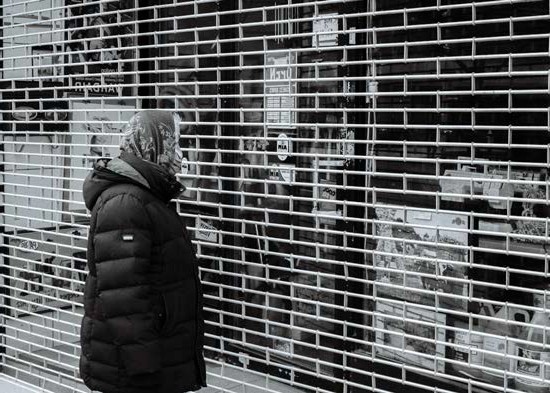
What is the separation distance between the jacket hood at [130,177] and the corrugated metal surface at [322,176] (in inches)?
39.7

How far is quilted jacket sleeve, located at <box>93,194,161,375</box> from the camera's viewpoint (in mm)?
3176

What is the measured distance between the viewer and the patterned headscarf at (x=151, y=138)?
3.43 m

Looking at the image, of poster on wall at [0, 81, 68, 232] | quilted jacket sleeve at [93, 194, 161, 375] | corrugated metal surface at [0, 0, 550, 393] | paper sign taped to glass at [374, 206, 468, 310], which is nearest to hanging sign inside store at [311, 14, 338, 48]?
corrugated metal surface at [0, 0, 550, 393]

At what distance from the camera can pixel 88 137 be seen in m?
5.61

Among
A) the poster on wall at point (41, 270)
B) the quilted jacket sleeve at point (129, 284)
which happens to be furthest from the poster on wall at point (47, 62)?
the quilted jacket sleeve at point (129, 284)

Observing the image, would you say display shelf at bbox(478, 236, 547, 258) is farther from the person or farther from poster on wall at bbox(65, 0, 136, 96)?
poster on wall at bbox(65, 0, 136, 96)

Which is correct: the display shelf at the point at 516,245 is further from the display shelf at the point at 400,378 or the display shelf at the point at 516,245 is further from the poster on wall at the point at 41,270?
the poster on wall at the point at 41,270

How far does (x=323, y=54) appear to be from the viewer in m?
4.71

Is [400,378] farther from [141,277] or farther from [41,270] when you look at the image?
[41,270]

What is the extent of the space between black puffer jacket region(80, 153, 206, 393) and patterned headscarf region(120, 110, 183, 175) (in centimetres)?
7

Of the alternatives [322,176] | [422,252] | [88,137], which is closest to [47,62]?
[88,137]

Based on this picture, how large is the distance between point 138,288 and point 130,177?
56cm

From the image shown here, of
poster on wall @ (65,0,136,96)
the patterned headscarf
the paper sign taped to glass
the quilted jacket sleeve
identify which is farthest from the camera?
poster on wall @ (65,0,136,96)

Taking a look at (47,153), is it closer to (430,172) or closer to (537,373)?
(430,172)
